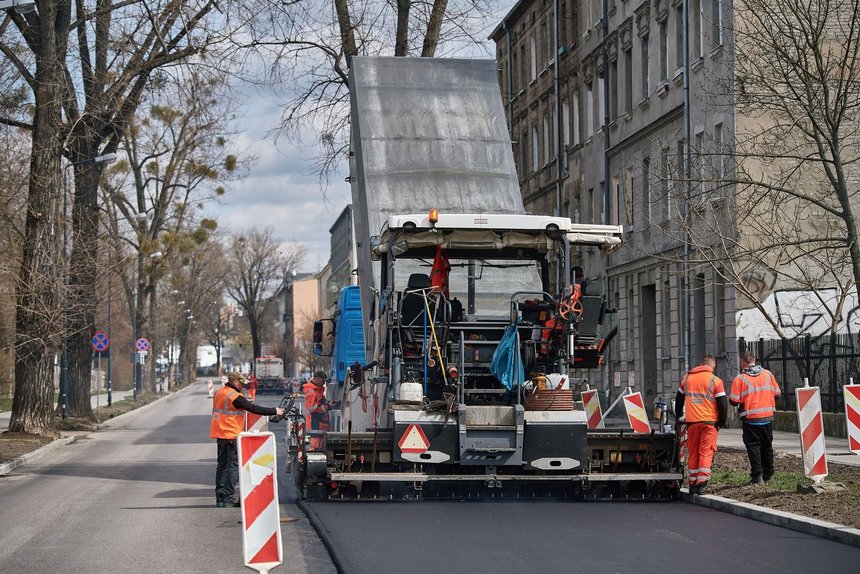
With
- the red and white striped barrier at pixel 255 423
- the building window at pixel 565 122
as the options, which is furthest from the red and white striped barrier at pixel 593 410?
the building window at pixel 565 122

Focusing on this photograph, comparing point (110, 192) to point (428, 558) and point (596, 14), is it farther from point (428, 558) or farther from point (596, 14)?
point (428, 558)

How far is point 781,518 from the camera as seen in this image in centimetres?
1278

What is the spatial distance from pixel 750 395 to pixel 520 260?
10.4ft

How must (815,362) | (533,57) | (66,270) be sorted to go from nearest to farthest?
(815,362)
(66,270)
(533,57)

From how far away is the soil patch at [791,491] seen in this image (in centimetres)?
1288

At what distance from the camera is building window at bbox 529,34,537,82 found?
56.1 meters

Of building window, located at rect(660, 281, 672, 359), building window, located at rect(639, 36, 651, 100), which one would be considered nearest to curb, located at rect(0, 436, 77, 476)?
building window, located at rect(660, 281, 672, 359)

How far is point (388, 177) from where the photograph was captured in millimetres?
19219

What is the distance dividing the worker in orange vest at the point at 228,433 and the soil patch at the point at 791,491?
5320mm

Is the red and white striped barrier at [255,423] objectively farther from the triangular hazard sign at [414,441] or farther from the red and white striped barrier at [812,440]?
the red and white striped barrier at [812,440]

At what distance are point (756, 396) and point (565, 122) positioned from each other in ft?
118

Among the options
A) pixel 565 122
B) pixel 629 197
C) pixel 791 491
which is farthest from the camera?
pixel 565 122

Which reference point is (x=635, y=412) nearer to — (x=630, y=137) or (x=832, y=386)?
(x=832, y=386)

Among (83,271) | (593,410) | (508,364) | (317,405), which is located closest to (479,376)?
(508,364)
